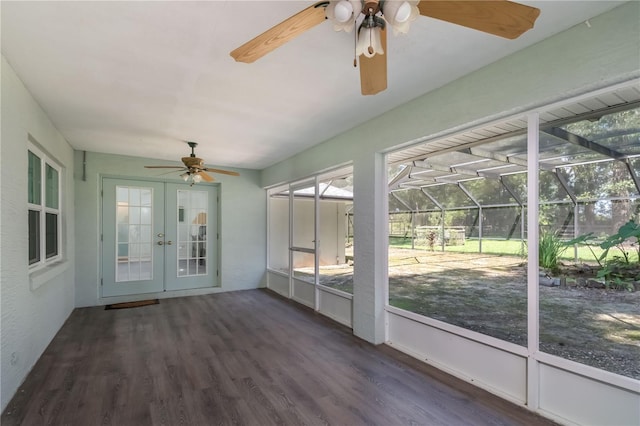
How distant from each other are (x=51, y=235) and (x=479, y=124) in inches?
196

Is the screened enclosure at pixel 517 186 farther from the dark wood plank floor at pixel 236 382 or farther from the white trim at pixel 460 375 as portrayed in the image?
the dark wood plank floor at pixel 236 382

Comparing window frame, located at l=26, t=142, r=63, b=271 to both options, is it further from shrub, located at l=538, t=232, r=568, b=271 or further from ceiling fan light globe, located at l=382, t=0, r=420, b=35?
shrub, located at l=538, t=232, r=568, b=271

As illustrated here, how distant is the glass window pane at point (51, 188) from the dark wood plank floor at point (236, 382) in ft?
5.27

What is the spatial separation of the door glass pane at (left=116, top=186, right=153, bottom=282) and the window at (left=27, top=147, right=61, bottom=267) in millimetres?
1259

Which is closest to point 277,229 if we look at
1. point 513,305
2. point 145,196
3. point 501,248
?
point 145,196

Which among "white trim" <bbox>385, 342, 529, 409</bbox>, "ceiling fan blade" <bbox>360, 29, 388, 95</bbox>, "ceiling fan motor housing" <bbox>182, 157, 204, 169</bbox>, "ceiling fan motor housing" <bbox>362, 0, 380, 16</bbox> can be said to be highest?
"ceiling fan motor housing" <bbox>362, 0, 380, 16</bbox>

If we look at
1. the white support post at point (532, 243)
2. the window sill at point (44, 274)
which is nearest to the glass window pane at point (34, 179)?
the window sill at point (44, 274)

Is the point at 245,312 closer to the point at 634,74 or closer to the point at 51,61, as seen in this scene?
the point at 51,61

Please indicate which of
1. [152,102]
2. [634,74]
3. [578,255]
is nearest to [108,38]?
[152,102]

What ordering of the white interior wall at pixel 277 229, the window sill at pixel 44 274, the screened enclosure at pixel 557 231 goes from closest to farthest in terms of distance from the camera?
1. the screened enclosure at pixel 557 231
2. the window sill at pixel 44 274
3. the white interior wall at pixel 277 229

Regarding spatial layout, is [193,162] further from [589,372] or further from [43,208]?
[589,372]

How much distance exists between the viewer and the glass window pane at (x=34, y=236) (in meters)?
3.11

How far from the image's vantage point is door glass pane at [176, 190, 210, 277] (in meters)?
5.96

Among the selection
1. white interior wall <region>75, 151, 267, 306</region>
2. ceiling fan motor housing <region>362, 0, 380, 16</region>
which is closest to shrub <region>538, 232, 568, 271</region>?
ceiling fan motor housing <region>362, 0, 380, 16</region>
